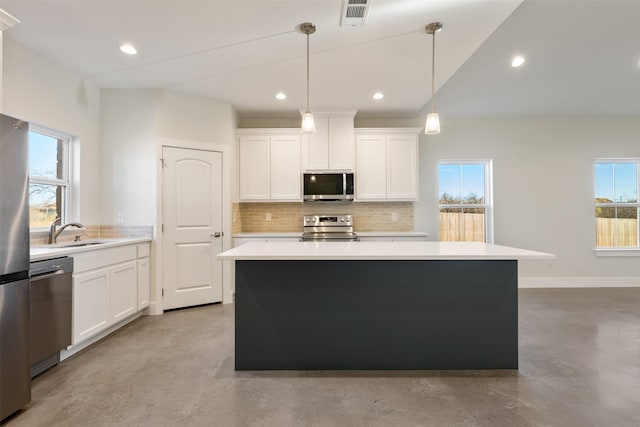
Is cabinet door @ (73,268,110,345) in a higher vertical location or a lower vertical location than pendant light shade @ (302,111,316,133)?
lower

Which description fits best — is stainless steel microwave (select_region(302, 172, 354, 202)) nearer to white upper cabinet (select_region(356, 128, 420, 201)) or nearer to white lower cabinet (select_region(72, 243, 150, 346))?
white upper cabinet (select_region(356, 128, 420, 201))

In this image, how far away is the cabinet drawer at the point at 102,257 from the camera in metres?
2.67

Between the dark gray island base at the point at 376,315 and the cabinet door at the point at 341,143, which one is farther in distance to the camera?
the cabinet door at the point at 341,143

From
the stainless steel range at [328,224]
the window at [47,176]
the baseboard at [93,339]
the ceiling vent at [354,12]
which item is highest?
the ceiling vent at [354,12]

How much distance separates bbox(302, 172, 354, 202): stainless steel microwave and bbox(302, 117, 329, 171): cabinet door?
133 millimetres

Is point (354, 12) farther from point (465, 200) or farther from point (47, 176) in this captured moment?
point (465, 200)

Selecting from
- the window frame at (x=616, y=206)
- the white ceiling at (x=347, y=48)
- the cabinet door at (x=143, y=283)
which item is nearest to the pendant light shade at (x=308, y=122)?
the white ceiling at (x=347, y=48)


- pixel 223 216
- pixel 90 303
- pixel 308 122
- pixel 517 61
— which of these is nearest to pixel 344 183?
pixel 223 216

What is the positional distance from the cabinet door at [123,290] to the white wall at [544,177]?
4.02 meters

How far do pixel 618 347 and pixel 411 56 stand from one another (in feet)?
10.5

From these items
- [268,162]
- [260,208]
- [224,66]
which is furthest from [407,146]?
[224,66]

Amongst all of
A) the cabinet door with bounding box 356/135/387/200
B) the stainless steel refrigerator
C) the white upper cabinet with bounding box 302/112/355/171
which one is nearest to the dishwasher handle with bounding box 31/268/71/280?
the stainless steel refrigerator

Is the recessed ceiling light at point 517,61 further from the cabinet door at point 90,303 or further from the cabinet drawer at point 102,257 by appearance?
the cabinet door at point 90,303

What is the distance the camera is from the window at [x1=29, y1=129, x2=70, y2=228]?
3.10 meters
